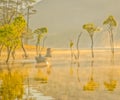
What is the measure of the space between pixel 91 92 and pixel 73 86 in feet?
12.5

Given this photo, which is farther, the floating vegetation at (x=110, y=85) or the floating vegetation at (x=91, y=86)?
the floating vegetation at (x=110, y=85)

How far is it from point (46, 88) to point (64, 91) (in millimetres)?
2428

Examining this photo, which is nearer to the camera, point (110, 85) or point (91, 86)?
point (91, 86)

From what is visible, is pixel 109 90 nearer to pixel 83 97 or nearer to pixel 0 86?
pixel 83 97

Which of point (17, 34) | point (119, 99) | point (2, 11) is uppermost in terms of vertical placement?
point (2, 11)

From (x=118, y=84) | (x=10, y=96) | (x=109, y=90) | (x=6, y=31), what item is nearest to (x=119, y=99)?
(x=109, y=90)

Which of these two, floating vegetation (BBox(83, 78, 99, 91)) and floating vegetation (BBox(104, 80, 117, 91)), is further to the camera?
floating vegetation (BBox(104, 80, 117, 91))

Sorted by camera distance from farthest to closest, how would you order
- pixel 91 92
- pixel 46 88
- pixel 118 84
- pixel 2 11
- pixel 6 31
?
pixel 2 11 < pixel 6 31 < pixel 118 84 < pixel 46 88 < pixel 91 92

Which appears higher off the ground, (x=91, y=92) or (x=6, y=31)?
(x=6, y=31)

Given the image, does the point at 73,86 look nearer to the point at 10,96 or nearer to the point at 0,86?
the point at 0,86

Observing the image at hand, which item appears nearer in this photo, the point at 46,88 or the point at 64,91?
the point at 64,91

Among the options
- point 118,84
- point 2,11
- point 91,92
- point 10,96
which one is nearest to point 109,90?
point 91,92

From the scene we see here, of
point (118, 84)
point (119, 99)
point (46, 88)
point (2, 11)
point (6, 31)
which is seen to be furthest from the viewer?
point (2, 11)

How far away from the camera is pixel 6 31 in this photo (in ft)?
231
